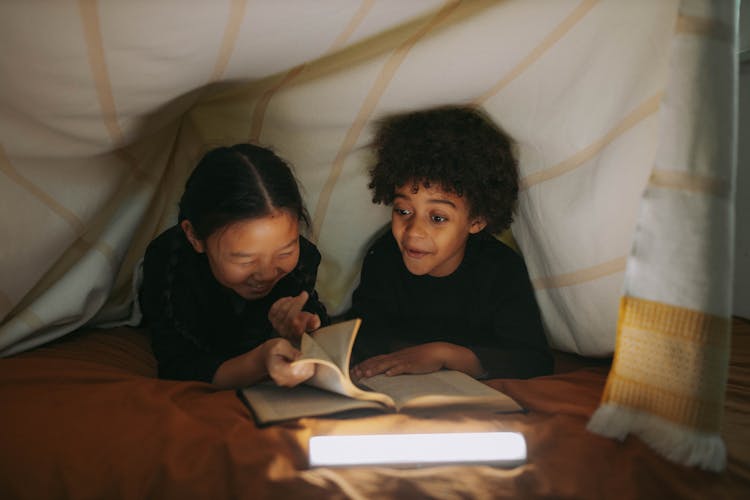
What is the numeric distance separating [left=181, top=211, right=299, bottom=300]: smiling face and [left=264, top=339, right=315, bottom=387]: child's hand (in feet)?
0.57

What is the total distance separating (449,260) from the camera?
3.80ft

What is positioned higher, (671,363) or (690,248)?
(690,248)

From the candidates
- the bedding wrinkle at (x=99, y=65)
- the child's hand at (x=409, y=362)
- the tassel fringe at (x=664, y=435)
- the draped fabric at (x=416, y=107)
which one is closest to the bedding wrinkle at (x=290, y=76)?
the draped fabric at (x=416, y=107)

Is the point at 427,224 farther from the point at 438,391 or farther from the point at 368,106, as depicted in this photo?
the point at 438,391

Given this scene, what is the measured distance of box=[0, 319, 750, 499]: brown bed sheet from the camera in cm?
61

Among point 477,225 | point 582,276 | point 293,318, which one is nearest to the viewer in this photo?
point 293,318

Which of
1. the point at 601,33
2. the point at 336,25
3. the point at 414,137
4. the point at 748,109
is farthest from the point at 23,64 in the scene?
the point at 748,109

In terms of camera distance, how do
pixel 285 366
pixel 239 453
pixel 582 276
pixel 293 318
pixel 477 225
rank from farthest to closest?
pixel 477 225, pixel 582 276, pixel 293 318, pixel 285 366, pixel 239 453

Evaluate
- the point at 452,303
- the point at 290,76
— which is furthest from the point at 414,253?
the point at 290,76

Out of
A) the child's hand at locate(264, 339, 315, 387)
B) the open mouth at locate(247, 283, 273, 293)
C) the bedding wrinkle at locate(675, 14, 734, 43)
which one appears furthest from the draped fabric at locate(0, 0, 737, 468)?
the child's hand at locate(264, 339, 315, 387)

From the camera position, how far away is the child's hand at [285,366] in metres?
0.74

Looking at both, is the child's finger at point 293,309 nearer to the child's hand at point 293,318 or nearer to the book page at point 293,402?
the child's hand at point 293,318

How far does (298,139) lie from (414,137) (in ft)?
0.70

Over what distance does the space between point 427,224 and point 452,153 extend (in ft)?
0.46
